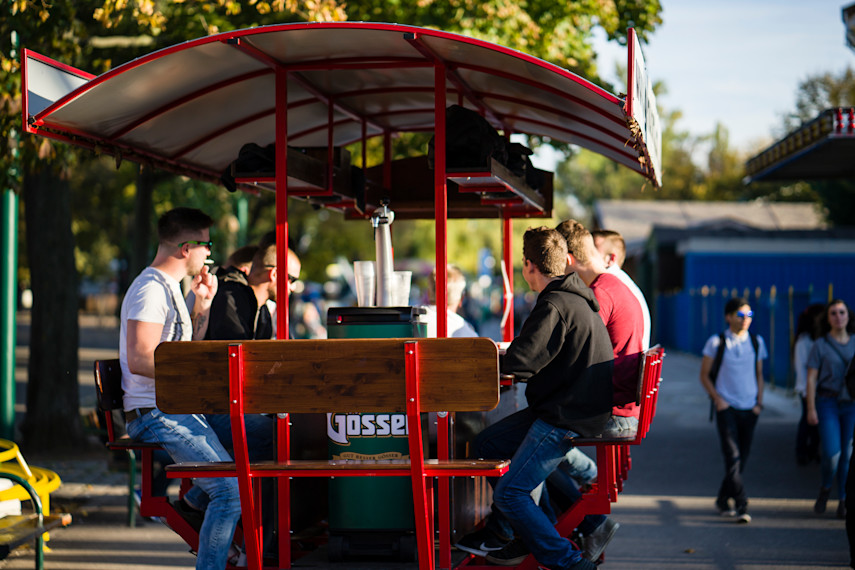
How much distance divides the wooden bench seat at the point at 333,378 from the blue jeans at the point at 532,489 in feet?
2.84

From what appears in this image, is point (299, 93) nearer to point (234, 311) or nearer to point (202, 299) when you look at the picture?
point (202, 299)

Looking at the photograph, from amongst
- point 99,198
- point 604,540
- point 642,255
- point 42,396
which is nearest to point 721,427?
point 604,540

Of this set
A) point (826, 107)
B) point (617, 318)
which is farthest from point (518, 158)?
point (826, 107)

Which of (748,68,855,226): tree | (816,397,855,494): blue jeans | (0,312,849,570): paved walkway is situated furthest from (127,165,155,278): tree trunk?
(748,68,855,226): tree

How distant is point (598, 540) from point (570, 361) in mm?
1473

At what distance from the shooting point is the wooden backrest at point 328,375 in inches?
167

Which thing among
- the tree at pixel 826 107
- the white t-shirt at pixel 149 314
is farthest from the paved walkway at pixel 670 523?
the tree at pixel 826 107

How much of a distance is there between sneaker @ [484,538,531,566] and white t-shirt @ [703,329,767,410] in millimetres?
3601

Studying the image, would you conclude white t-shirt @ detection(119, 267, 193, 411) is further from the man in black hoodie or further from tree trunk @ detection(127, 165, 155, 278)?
tree trunk @ detection(127, 165, 155, 278)

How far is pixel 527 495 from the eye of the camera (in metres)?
5.22

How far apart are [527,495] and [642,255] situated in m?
35.1

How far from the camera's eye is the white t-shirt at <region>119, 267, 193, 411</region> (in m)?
5.05

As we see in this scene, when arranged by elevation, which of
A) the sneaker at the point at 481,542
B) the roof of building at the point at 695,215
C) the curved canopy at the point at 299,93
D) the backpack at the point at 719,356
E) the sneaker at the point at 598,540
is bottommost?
the sneaker at the point at 598,540

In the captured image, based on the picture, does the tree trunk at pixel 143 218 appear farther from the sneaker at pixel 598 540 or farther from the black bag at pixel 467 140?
the sneaker at pixel 598 540
